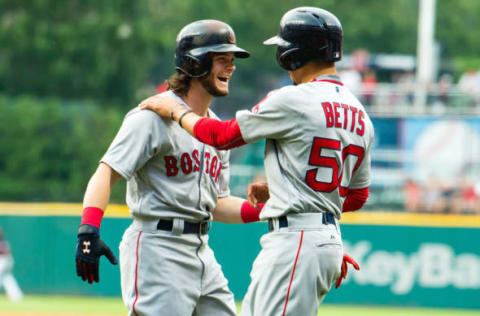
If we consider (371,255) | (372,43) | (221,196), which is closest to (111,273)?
(371,255)

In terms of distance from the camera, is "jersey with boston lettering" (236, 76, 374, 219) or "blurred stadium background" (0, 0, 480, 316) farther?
"blurred stadium background" (0, 0, 480, 316)

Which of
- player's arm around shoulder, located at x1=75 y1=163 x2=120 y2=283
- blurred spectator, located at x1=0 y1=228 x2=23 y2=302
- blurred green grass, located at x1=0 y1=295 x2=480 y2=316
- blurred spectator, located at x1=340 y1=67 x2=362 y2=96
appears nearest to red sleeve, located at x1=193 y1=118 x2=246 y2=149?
player's arm around shoulder, located at x1=75 y1=163 x2=120 y2=283

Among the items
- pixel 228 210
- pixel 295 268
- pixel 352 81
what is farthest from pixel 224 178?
pixel 352 81

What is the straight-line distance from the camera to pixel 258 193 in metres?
4.59

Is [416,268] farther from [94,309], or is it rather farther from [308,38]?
[308,38]

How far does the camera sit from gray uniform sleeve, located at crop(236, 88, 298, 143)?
4.13m

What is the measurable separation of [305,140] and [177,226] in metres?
0.89

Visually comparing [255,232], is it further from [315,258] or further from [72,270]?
[315,258]

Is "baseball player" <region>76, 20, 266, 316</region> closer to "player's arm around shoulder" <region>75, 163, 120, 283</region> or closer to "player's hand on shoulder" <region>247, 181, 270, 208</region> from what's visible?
"player's arm around shoulder" <region>75, 163, 120, 283</region>

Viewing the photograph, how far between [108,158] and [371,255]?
813 centimetres

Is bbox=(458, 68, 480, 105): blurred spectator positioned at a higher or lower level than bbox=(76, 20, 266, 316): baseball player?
lower

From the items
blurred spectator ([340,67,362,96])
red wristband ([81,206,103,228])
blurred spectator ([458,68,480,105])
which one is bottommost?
blurred spectator ([458,68,480,105])

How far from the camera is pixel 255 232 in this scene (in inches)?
477

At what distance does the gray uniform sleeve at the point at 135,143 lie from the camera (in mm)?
4406
